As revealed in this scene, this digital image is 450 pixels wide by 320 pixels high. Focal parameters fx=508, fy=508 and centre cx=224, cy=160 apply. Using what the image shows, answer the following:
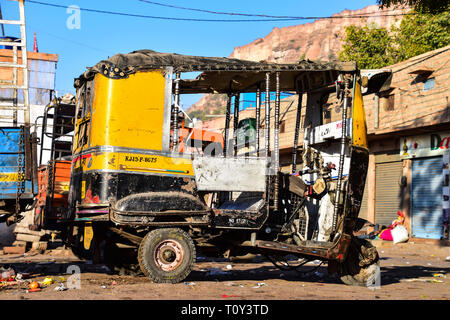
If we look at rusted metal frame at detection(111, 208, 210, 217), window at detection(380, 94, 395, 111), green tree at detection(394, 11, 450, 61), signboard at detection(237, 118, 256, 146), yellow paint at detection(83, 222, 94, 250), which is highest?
green tree at detection(394, 11, 450, 61)

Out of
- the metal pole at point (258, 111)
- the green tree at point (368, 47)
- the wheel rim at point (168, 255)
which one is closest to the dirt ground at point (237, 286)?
the wheel rim at point (168, 255)

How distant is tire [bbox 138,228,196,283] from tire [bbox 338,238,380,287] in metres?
2.72

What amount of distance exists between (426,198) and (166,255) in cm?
1466

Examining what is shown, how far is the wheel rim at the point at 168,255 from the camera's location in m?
7.15

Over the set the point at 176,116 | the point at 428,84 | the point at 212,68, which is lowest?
the point at 176,116

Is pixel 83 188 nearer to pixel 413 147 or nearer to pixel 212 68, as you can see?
pixel 212 68

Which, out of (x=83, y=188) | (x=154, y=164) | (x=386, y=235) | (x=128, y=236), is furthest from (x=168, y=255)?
(x=386, y=235)

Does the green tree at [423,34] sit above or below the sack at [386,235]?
above

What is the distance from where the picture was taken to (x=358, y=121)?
8.20m

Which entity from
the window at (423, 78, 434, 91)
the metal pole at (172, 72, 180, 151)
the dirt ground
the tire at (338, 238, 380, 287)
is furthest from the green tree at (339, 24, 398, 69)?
the metal pole at (172, 72, 180, 151)

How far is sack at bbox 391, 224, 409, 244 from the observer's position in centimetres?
1817

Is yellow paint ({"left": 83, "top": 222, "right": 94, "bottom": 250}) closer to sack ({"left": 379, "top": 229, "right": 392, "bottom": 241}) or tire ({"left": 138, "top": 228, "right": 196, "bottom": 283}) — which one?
tire ({"left": 138, "top": 228, "right": 196, "bottom": 283})

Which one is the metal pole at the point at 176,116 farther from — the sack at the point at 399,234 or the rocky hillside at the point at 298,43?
the rocky hillside at the point at 298,43

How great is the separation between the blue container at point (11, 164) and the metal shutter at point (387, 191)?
16136 mm
